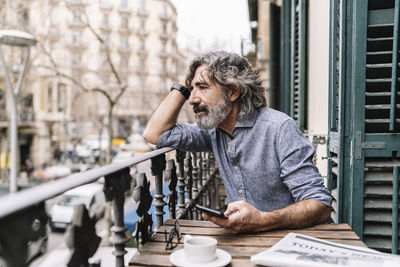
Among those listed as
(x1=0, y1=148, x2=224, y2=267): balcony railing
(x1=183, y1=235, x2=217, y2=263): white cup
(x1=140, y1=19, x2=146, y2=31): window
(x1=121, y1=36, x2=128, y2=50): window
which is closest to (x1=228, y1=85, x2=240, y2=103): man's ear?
(x1=0, y1=148, x2=224, y2=267): balcony railing

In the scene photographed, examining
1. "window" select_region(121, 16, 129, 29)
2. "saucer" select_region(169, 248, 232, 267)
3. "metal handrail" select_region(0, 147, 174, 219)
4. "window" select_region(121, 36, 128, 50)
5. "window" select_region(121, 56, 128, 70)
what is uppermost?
"window" select_region(121, 16, 129, 29)

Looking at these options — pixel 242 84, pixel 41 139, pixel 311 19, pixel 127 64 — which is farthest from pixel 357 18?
pixel 127 64

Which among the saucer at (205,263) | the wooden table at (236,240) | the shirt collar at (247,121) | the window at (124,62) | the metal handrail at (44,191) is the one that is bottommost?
the wooden table at (236,240)

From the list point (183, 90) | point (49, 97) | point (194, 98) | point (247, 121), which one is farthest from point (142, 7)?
point (247, 121)

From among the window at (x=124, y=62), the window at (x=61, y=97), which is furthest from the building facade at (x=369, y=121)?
the window at (x=124, y=62)

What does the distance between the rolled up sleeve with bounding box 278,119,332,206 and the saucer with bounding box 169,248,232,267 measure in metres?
0.64

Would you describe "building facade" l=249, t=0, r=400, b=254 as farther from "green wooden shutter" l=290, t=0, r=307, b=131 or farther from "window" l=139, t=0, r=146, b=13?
"window" l=139, t=0, r=146, b=13

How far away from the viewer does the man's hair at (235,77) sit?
2299 mm

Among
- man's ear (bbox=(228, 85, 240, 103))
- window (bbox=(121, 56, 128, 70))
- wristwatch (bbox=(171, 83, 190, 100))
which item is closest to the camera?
man's ear (bbox=(228, 85, 240, 103))

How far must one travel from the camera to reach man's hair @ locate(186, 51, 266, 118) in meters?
2.30

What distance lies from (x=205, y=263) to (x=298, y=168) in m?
0.82

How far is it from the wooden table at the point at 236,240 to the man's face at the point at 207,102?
64 cm

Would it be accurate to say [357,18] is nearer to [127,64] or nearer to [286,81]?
[286,81]

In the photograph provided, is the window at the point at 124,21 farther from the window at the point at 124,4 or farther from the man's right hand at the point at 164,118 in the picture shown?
the man's right hand at the point at 164,118
